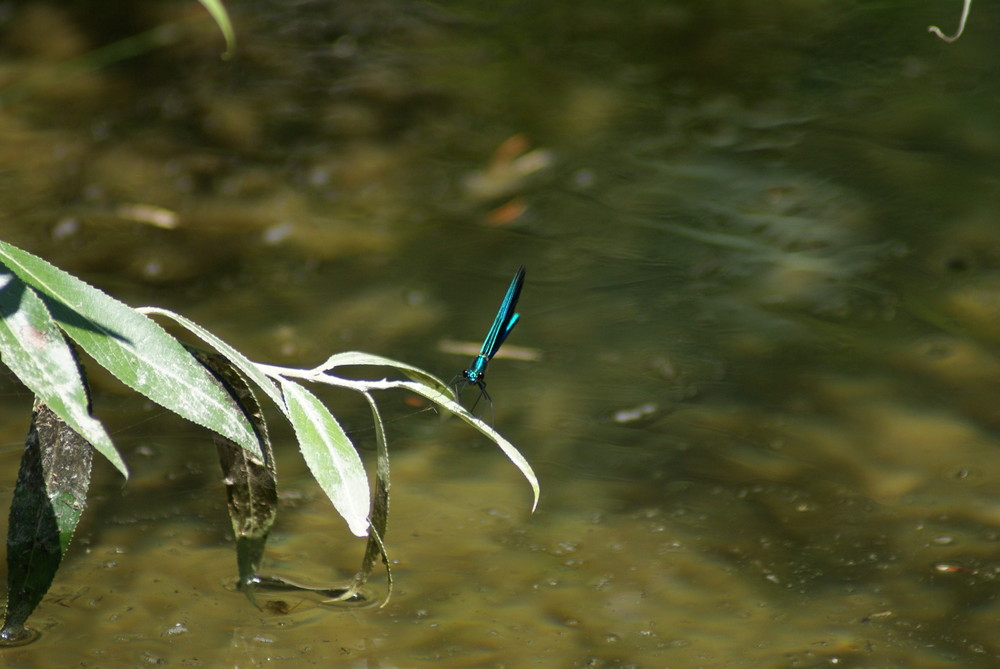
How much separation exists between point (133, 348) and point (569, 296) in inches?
67.3

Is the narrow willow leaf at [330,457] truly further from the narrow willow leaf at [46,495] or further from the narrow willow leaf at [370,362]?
the narrow willow leaf at [46,495]

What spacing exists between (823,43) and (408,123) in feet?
4.34

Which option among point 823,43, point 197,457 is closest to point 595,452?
point 197,457

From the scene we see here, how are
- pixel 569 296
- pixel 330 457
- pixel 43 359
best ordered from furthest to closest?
pixel 569 296, pixel 330 457, pixel 43 359

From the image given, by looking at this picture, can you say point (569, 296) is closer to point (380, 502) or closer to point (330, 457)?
point (380, 502)

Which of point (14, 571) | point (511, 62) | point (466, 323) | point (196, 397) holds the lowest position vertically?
point (466, 323)

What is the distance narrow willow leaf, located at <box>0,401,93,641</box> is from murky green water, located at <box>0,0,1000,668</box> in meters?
0.55

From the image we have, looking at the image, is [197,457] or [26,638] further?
[197,457]

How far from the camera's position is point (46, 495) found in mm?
813

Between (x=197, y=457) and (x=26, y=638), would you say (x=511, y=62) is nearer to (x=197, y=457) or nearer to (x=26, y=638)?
(x=197, y=457)

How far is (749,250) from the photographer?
2.53 meters

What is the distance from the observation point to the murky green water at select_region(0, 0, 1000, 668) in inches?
57.7

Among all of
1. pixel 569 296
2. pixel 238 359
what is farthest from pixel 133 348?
pixel 569 296

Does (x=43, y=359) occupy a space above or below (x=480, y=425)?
above
